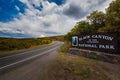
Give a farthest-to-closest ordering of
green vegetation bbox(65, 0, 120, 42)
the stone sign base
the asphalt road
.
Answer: green vegetation bbox(65, 0, 120, 42) → the stone sign base → the asphalt road

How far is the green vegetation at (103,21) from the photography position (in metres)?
12.6

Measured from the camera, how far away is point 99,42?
1142cm

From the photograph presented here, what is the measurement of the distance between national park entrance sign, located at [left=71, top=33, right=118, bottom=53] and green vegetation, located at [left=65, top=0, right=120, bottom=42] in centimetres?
243

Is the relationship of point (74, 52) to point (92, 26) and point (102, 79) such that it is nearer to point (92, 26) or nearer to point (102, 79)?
point (92, 26)

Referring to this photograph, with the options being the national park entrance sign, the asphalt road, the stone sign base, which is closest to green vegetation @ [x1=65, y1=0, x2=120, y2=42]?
the national park entrance sign

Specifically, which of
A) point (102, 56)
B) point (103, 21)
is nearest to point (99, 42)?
point (102, 56)

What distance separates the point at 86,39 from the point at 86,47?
0.99 meters

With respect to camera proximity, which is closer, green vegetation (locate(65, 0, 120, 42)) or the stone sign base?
the stone sign base

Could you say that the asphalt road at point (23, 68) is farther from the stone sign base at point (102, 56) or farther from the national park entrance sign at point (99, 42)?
the national park entrance sign at point (99, 42)

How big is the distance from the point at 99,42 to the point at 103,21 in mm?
7445

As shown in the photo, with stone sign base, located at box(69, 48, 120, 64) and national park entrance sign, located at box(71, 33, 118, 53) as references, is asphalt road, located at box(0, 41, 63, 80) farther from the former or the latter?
national park entrance sign, located at box(71, 33, 118, 53)

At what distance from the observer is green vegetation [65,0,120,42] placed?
12602 mm

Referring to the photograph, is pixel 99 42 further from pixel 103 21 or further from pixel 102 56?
pixel 103 21

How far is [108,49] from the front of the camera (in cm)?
1036
